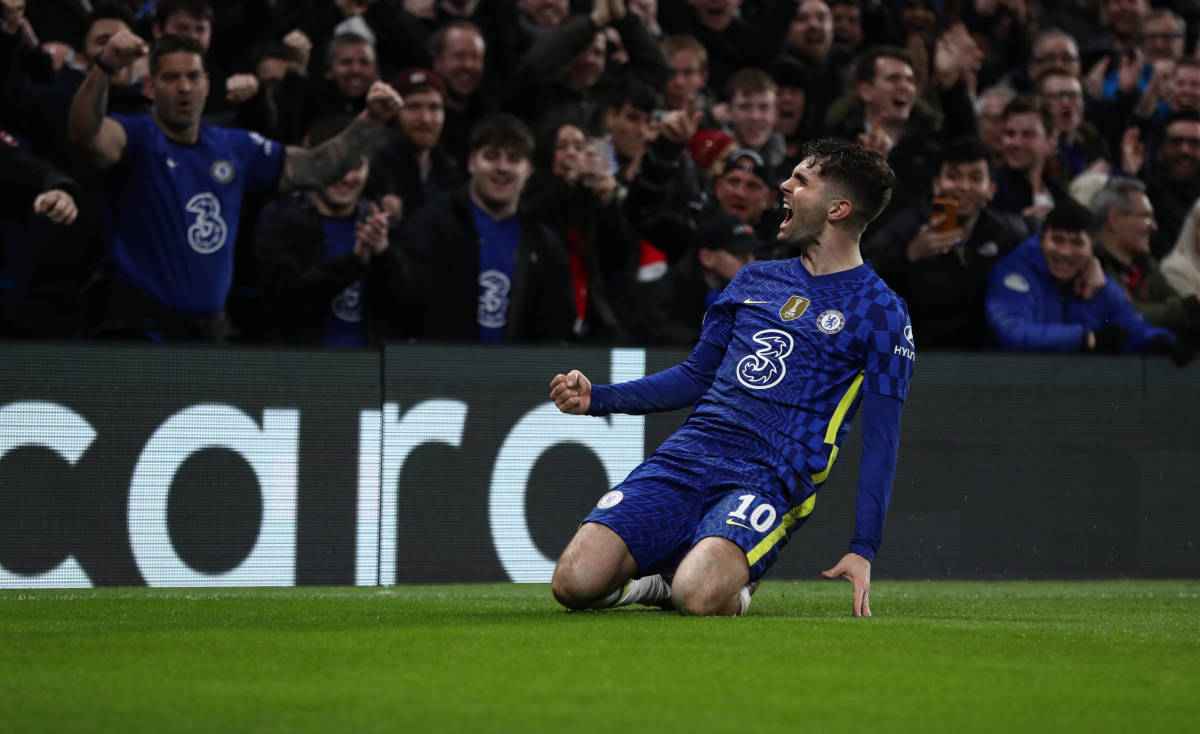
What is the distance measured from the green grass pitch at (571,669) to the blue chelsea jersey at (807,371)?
2.18 ft

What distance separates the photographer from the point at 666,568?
6297 millimetres

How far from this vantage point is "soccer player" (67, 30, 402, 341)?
8281 millimetres

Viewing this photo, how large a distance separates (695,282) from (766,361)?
3.32 m

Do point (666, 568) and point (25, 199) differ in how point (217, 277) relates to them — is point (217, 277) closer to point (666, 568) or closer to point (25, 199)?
point (25, 199)

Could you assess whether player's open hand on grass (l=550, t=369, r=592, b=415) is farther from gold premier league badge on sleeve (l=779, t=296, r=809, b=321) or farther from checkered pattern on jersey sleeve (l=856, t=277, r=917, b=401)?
checkered pattern on jersey sleeve (l=856, t=277, r=917, b=401)

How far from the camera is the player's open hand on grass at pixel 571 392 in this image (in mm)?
5988

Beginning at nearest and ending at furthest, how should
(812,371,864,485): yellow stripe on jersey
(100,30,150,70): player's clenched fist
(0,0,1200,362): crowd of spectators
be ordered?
1. (812,371,864,485): yellow stripe on jersey
2. (100,30,150,70): player's clenched fist
3. (0,0,1200,362): crowd of spectators

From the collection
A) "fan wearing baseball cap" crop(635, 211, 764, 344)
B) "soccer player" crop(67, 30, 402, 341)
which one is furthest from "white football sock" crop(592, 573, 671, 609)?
"soccer player" crop(67, 30, 402, 341)

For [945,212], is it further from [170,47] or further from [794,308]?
[170,47]

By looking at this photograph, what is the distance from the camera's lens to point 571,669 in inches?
181

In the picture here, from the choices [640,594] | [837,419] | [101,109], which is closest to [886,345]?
[837,419]

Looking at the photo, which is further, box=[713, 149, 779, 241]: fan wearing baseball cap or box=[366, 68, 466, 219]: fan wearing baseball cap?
box=[713, 149, 779, 241]: fan wearing baseball cap

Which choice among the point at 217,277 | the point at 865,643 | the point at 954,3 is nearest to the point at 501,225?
the point at 217,277

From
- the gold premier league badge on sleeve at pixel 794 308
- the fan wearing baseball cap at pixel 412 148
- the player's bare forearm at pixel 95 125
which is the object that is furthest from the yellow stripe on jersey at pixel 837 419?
the player's bare forearm at pixel 95 125
